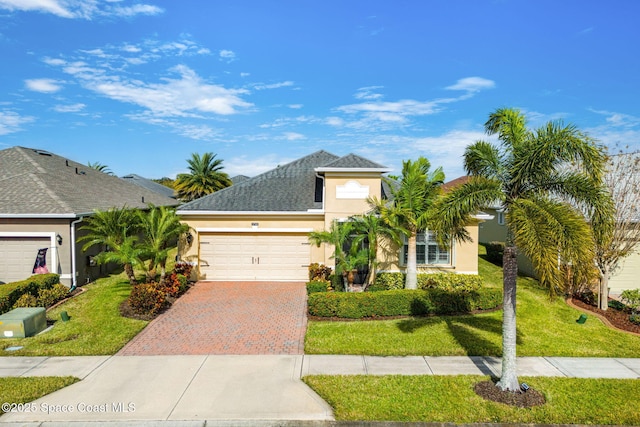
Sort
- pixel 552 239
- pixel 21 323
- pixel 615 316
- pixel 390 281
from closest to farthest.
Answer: pixel 552 239 → pixel 21 323 → pixel 615 316 → pixel 390 281

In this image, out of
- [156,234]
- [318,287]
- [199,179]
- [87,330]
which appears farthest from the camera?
[199,179]

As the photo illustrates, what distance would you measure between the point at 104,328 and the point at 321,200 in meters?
10.2

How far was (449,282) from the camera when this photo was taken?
15.3 meters

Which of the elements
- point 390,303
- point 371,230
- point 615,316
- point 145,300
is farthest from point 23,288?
point 615,316

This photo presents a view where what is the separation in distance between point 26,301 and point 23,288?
20.6 inches

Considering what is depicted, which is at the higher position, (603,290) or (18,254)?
(18,254)

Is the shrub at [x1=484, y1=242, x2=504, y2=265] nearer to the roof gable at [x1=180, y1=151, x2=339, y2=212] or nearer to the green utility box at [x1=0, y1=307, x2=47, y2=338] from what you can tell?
the roof gable at [x1=180, y1=151, x2=339, y2=212]

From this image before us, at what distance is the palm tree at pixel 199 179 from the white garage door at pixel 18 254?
61.4ft

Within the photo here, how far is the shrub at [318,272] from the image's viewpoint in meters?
16.7

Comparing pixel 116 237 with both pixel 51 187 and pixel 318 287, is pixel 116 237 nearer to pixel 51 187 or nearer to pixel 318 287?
pixel 51 187

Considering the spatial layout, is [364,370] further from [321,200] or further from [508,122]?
[321,200]

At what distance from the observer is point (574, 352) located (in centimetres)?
1039

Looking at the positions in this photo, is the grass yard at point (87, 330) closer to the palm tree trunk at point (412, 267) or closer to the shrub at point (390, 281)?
the shrub at point (390, 281)

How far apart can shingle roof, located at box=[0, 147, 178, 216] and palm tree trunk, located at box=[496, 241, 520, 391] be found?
49.0 ft
